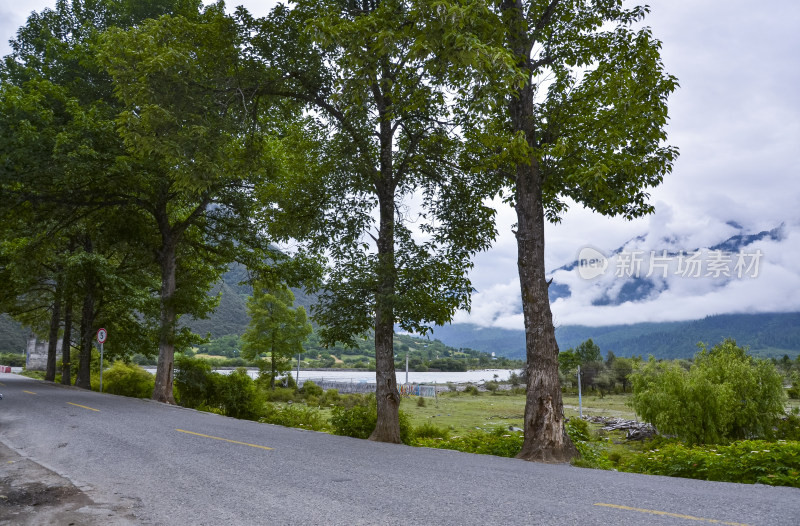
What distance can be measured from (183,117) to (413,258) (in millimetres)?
6311

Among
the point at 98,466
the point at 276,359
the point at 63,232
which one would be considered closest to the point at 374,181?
the point at 98,466

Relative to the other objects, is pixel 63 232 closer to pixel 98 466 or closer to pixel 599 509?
pixel 98 466

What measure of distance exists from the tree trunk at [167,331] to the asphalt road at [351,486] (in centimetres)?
1053

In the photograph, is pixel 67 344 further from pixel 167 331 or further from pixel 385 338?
pixel 385 338

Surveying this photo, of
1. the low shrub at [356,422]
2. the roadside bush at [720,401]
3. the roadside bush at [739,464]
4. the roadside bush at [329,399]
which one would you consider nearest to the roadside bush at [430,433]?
the low shrub at [356,422]

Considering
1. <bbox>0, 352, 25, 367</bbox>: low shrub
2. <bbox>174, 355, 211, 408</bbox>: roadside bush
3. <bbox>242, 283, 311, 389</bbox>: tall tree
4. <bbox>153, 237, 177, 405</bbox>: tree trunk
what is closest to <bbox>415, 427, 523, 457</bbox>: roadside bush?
<bbox>174, 355, 211, 408</bbox>: roadside bush

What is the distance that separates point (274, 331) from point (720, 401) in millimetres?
38705

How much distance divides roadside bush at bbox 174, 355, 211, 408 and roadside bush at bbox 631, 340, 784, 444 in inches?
687

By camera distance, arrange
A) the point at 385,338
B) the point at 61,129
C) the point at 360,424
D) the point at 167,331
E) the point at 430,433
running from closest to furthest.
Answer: the point at 385,338 < the point at 360,424 < the point at 430,433 < the point at 61,129 < the point at 167,331

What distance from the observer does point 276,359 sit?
49188mm

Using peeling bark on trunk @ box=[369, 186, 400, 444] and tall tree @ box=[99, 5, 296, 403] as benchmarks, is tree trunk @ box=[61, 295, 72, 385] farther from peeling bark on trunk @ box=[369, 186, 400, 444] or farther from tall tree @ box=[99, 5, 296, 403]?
peeling bark on trunk @ box=[369, 186, 400, 444]

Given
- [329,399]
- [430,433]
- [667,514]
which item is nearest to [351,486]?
[667,514]

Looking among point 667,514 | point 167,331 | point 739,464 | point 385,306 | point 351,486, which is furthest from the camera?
point 167,331

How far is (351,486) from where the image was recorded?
688cm
